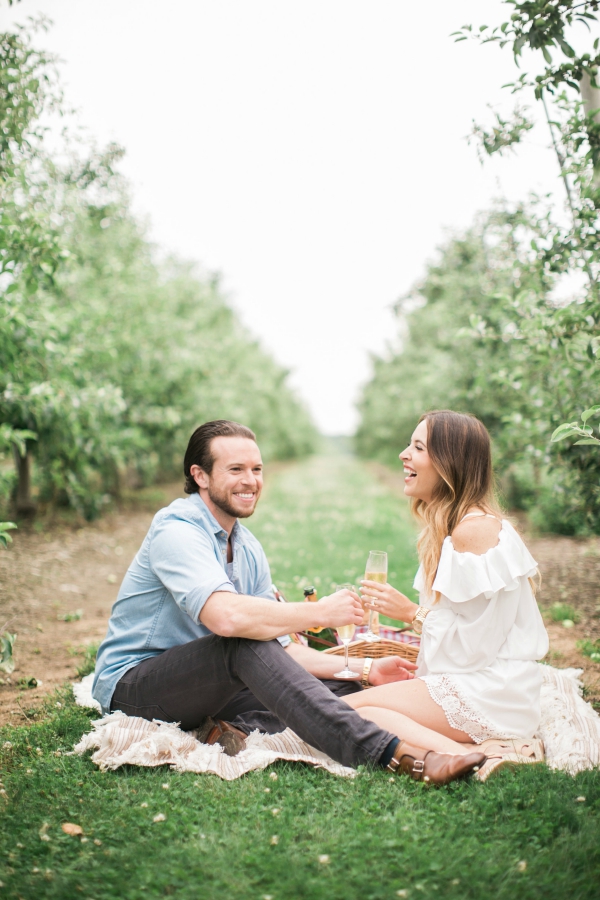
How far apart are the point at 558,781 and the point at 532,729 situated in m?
0.39

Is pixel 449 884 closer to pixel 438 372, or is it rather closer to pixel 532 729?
pixel 532 729

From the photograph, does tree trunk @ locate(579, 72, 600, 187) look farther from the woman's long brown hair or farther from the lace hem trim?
the lace hem trim

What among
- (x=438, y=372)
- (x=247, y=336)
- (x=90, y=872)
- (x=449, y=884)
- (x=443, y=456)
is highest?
(x=247, y=336)

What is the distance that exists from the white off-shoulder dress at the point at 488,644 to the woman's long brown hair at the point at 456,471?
20 cm

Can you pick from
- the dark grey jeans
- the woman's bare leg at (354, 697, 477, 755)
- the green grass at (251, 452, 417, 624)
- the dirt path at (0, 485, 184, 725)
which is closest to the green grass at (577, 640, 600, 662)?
the green grass at (251, 452, 417, 624)

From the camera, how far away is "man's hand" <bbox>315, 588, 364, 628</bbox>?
3.58 metres

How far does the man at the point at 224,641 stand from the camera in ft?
11.2

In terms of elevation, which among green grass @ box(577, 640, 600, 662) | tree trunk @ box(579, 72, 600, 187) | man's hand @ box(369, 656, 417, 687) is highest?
tree trunk @ box(579, 72, 600, 187)

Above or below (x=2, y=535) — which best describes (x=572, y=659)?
below

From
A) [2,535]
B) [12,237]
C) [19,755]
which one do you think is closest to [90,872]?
[19,755]

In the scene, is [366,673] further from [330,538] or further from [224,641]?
[330,538]

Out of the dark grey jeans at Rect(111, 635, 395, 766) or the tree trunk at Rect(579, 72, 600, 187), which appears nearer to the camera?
the dark grey jeans at Rect(111, 635, 395, 766)

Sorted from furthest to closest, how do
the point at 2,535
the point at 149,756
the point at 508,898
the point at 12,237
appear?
1. the point at 12,237
2. the point at 2,535
3. the point at 149,756
4. the point at 508,898

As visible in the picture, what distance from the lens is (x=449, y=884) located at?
2.58m
